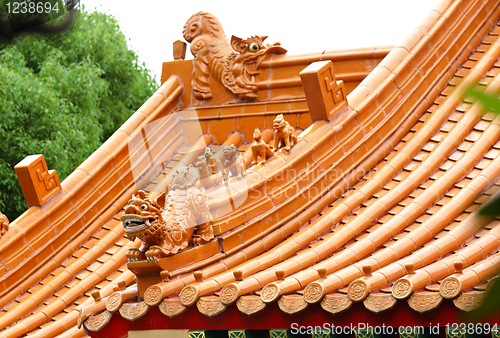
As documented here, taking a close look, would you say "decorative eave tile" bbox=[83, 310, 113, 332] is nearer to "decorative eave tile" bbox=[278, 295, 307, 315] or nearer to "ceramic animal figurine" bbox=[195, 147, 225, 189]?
"ceramic animal figurine" bbox=[195, 147, 225, 189]

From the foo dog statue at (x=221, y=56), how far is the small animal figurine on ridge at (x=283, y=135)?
6.42 feet

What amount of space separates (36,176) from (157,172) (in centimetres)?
139

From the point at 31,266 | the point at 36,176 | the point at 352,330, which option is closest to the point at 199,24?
the point at 36,176

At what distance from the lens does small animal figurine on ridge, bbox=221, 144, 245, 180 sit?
18.6 ft

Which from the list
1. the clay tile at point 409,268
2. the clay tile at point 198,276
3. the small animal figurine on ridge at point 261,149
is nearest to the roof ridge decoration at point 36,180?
the small animal figurine on ridge at point 261,149

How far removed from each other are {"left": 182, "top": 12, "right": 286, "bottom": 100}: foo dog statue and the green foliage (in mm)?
3897

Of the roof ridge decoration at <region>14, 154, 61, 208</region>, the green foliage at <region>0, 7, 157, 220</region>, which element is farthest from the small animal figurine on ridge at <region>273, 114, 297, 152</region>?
the green foliage at <region>0, 7, 157, 220</region>

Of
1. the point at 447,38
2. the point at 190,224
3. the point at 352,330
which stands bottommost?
the point at 352,330

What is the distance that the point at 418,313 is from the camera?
4102 mm

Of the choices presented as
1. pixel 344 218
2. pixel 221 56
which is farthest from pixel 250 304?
pixel 221 56

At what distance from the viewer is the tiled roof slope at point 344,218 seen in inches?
180

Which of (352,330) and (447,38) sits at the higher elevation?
(447,38)

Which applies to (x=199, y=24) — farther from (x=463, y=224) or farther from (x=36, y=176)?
(x=463, y=224)

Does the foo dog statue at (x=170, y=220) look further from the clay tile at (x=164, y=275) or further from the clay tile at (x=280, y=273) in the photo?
the clay tile at (x=280, y=273)
